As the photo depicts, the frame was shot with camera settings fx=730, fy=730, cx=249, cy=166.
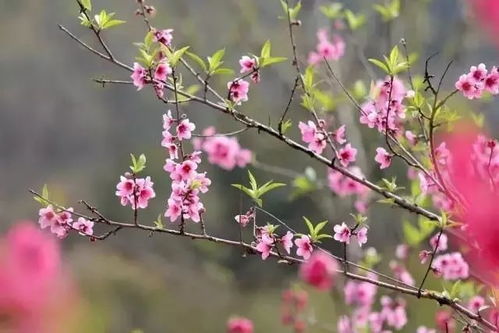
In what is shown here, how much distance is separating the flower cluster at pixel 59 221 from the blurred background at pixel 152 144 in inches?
38.0

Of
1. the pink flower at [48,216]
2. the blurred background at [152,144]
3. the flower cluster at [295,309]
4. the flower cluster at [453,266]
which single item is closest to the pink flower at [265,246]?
the pink flower at [48,216]

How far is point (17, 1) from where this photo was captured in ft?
6.51

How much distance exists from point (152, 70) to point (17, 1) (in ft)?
4.19

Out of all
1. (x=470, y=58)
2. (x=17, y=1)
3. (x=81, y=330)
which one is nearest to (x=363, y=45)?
(x=470, y=58)

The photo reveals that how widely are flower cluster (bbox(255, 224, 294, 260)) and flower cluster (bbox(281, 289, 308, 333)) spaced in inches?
32.3

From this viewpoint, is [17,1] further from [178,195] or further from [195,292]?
[178,195]

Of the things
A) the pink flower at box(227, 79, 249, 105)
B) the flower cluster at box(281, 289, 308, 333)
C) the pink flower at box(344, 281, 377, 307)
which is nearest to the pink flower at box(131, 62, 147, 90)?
the pink flower at box(227, 79, 249, 105)

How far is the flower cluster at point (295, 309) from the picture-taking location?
5.43 ft

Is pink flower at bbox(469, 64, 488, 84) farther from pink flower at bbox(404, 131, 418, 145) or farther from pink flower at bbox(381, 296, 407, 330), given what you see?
pink flower at bbox(381, 296, 407, 330)

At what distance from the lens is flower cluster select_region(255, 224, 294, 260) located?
843mm

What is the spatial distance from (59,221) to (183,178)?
16cm

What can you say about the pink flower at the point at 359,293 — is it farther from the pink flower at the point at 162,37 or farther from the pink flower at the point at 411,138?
the pink flower at the point at 162,37

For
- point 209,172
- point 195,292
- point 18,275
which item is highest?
point 209,172

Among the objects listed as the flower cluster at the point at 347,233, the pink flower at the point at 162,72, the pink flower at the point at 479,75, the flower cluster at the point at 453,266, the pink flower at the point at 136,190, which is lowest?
the flower cluster at the point at 347,233
